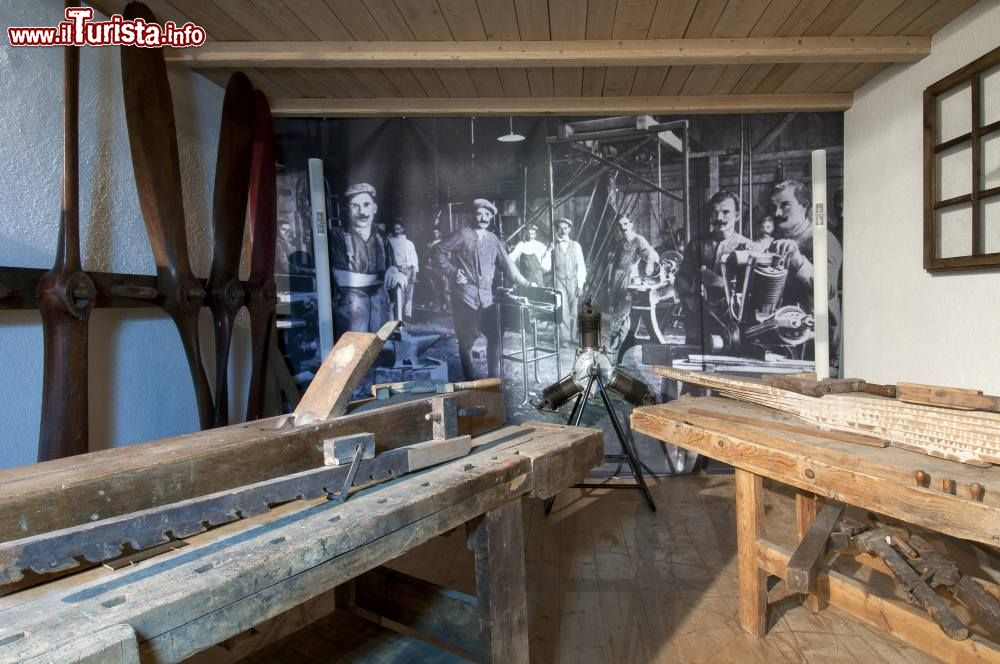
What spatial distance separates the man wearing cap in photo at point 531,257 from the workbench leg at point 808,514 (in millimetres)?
1939

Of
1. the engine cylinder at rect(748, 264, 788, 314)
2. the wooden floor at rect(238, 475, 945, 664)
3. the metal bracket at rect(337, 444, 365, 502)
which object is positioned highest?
the engine cylinder at rect(748, 264, 788, 314)

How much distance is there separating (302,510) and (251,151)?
2.54 metres

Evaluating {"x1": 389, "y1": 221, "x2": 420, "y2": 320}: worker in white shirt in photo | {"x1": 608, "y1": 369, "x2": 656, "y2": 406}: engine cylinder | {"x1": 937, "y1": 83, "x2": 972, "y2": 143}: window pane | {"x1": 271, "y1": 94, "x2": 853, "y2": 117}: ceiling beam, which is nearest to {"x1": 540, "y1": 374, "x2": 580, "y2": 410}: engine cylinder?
{"x1": 608, "y1": 369, "x2": 656, "y2": 406}: engine cylinder

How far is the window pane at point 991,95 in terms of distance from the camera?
7.50 ft

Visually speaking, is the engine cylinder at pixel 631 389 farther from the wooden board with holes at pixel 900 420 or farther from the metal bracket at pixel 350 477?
the metal bracket at pixel 350 477

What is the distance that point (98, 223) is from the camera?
89.7 inches

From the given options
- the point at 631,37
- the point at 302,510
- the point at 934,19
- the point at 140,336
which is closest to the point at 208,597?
the point at 302,510

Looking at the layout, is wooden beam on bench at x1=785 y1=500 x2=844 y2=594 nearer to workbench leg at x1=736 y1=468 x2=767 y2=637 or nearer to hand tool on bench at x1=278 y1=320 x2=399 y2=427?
workbench leg at x1=736 y1=468 x2=767 y2=637

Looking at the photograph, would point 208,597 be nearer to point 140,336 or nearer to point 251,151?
point 140,336

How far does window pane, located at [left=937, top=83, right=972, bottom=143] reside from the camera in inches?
97.0

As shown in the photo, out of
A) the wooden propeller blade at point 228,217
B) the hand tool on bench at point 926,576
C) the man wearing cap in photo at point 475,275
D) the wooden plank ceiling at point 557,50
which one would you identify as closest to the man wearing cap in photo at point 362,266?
the man wearing cap in photo at point 475,275

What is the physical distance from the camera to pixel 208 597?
757 millimetres

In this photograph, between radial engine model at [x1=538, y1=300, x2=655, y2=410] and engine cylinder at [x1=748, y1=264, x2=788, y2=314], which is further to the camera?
engine cylinder at [x1=748, y1=264, x2=788, y2=314]

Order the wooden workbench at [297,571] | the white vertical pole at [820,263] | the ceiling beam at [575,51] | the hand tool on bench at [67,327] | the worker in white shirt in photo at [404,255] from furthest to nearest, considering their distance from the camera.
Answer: the worker in white shirt in photo at [404,255]
the white vertical pole at [820,263]
the ceiling beam at [575,51]
the hand tool on bench at [67,327]
the wooden workbench at [297,571]
